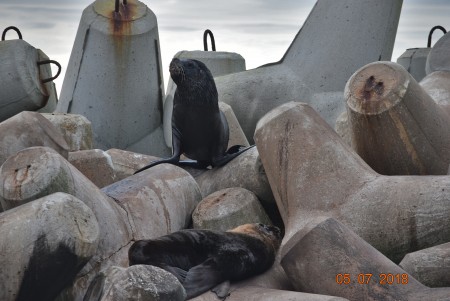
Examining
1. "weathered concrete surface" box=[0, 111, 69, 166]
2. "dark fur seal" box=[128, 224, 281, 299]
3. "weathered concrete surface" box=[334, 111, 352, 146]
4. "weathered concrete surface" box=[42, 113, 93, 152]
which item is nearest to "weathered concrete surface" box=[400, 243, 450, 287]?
"dark fur seal" box=[128, 224, 281, 299]

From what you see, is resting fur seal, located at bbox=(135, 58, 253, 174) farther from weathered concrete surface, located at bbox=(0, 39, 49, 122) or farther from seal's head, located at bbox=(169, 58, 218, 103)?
weathered concrete surface, located at bbox=(0, 39, 49, 122)

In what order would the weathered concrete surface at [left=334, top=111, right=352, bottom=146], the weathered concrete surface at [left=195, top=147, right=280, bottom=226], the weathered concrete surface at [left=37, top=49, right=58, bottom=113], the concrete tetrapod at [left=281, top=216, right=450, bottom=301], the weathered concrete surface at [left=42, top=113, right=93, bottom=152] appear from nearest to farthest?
the concrete tetrapod at [left=281, top=216, right=450, bottom=301] → the weathered concrete surface at [left=195, top=147, right=280, bottom=226] → the weathered concrete surface at [left=334, top=111, right=352, bottom=146] → the weathered concrete surface at [left=42, top=113, right=93, bottom=152] → the weathered concrete surface at [left=37, top=49, right=58, bottom=113]

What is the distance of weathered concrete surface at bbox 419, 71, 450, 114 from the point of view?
6881 millimetres

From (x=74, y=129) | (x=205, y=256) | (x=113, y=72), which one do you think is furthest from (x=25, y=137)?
(x=113, y=72)

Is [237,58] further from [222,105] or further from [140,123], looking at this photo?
[222,105]

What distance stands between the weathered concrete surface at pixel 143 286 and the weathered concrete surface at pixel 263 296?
45 cm

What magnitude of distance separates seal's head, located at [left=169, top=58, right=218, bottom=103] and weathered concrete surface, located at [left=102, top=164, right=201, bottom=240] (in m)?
0.89

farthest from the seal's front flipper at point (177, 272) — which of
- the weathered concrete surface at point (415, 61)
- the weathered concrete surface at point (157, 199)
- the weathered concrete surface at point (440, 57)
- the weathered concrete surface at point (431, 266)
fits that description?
the weathered concrete surface at point (415, 61)

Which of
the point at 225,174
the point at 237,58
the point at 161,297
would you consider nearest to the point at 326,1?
the point at 237,58

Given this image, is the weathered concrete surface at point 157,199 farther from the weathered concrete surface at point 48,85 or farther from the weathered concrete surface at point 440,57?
the weathered concrete surface at point 48,85

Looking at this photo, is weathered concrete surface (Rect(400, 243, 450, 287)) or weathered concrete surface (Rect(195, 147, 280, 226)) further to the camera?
weathered concrete surface (Rect(195, 147, 280, 226))

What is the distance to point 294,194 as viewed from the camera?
5.61 metres

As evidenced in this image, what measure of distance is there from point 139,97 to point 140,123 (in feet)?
0.69

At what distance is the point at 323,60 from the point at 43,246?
477 centimetres
